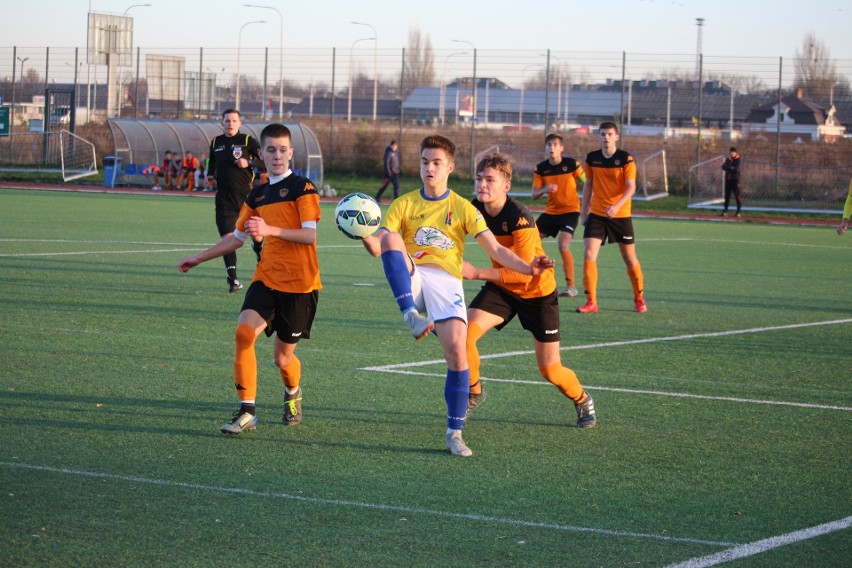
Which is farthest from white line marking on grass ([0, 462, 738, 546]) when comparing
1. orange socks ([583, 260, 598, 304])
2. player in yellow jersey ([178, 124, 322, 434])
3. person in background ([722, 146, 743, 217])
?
person in background ([722, 146, 743, 217])

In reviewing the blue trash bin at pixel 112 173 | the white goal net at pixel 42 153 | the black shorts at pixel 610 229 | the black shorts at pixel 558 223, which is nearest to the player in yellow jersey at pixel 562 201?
the black shorts at pixel 558 223

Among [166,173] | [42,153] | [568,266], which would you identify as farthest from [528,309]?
[42,153]

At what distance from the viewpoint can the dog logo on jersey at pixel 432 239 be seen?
677 cm

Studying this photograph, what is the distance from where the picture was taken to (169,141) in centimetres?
4294

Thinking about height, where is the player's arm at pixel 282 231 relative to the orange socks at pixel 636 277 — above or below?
above

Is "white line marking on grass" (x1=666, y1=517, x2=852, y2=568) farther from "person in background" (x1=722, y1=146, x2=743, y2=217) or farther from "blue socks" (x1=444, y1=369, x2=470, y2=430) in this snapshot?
"person in background" (x1=722, y1=146, x2=743, y2=217)

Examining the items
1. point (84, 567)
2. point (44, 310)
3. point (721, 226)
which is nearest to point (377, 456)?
point (84, 567)

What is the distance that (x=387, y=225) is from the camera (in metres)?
6.71

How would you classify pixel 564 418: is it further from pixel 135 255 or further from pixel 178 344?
pixel 135 255

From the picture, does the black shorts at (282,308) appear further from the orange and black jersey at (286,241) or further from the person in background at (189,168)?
the person in background at (189,168)

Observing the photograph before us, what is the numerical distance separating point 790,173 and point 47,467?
34617 mm

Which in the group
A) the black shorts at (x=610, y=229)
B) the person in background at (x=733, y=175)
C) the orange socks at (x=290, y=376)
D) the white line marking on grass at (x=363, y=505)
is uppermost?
the person in background at (x=733, y=175)

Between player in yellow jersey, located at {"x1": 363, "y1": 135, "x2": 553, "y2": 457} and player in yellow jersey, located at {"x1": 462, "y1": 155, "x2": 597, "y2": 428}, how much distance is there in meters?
0.36

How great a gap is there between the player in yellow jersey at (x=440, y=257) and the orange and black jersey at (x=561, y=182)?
24.7 feet
